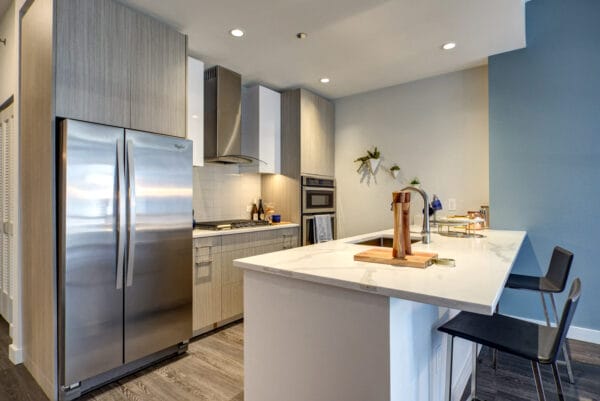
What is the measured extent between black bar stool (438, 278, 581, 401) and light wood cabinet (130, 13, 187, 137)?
2.22 metres

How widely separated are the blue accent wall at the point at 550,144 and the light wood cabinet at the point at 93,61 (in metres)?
3.10

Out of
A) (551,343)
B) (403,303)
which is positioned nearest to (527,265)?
(551,343)

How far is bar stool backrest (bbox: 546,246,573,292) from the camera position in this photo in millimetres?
1735

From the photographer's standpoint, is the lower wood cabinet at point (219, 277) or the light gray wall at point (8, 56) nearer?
the light gray wall at point (8, 56)

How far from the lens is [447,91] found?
3428mm

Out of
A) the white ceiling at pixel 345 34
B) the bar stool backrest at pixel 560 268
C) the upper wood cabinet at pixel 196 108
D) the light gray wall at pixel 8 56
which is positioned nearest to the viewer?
the bar stool backrest at pixel 560 268

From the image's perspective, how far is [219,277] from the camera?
2.85 metres

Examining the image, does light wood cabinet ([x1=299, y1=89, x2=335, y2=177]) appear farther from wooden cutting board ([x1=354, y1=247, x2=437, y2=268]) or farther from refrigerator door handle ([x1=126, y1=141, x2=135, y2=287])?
wooden cutting board ([x1=354, y1=247, x2=437, y2=268])

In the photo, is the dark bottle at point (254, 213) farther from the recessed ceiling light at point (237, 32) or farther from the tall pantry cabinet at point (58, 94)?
the recessed ceiling light at point (237, 32)

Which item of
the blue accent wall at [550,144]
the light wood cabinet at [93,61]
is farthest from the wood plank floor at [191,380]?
the blue accent wall at [550,144]

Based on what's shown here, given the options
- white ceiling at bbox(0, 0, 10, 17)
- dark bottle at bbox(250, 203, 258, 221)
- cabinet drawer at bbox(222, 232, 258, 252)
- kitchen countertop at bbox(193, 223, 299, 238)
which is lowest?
cabinet drawer at bbox(222, 232, 258, 252)

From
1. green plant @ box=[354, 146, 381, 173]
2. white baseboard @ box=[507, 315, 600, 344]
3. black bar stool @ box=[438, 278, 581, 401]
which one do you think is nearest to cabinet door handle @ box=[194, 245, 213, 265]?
black bar stool @ box=[438, 278, 581, 401]

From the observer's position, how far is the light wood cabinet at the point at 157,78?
7.20 feet

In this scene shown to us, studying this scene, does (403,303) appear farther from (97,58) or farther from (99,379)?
(97,58)
